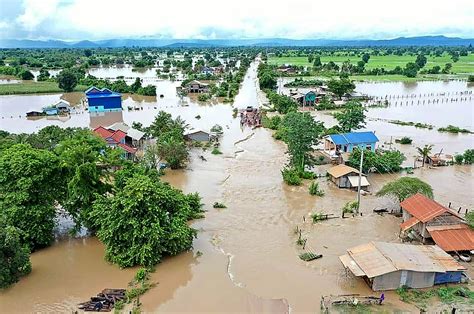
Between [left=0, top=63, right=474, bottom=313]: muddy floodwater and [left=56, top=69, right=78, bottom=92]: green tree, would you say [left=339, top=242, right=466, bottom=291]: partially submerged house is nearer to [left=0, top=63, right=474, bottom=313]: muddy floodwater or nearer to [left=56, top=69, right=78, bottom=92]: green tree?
[left=0, top=63, right=474, bottom=313]: muddy floodwater

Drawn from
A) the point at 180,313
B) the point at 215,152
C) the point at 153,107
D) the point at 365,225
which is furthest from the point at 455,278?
the point at 153,107

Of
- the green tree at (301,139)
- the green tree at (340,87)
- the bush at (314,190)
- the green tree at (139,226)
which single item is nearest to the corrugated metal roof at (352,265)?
the green tree at (139,226)

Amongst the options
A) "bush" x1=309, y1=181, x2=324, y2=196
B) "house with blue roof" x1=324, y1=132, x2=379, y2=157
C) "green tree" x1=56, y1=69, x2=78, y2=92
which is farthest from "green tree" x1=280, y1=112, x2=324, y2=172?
"green tree" x1=56, y1=69, x2=78, y2=92

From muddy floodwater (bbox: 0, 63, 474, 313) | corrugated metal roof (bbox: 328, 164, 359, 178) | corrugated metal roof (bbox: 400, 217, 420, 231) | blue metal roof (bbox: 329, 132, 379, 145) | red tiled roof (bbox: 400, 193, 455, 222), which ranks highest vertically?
blue metal roof (bbox: 329, 132, 379, 145)

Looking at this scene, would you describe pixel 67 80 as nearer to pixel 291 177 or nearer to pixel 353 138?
pixel 353 138

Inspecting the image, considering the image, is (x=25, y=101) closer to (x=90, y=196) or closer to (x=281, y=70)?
(x=90, y=196)

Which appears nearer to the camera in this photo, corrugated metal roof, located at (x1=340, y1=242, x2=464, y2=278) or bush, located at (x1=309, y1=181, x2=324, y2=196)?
corrugated metal roof, located at (x1=340, y1=242, x2=464, y2=278)

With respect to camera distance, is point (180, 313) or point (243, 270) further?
point (243, 270)
